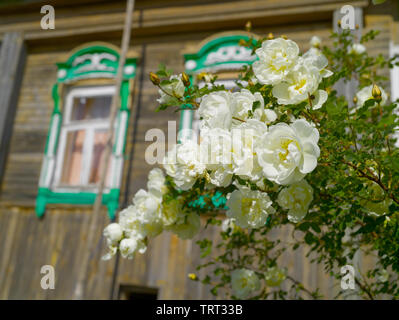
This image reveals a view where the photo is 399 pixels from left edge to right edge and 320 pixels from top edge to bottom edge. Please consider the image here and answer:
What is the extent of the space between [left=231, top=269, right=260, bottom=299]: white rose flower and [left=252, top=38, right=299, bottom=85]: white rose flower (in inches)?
46.8

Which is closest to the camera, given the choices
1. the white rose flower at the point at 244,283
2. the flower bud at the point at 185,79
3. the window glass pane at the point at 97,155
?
the flower bud at the point at 185,79

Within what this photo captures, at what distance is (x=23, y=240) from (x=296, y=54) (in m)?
4.51

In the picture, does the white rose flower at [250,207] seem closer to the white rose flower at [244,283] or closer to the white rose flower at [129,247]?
the white rose flower at [129,247]

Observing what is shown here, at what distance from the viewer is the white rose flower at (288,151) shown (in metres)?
1.07

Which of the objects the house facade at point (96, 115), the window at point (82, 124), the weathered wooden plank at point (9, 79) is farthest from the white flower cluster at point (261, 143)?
the weathered wooden plank at point (9, 79)

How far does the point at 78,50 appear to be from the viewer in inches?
215

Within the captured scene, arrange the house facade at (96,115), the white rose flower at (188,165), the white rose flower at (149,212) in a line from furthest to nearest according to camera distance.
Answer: the house facade at (96,115)
the white rose flower at (149,212)
the white rose flower at (188,165)

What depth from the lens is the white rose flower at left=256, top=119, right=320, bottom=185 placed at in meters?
1.07

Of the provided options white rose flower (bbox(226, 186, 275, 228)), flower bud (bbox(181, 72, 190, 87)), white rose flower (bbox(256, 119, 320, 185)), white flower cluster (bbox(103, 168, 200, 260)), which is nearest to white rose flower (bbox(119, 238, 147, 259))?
white flower cluster (bbox(103, 168, 200, 260))

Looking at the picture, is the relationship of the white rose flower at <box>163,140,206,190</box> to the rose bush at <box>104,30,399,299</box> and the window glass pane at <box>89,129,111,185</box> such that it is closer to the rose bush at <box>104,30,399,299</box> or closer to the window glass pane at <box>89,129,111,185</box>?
the rose bush at <box>104,30,399,299</box>

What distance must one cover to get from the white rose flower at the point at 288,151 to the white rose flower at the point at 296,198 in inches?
6.5

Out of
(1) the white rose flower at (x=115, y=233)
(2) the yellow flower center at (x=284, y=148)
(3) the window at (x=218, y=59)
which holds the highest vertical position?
(3) the window at (x=218, y=59)
